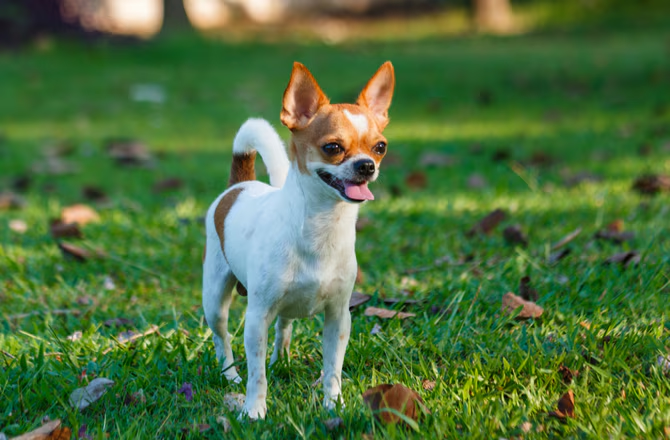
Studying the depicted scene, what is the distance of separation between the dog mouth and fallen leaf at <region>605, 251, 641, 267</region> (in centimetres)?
172

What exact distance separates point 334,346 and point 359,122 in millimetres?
759

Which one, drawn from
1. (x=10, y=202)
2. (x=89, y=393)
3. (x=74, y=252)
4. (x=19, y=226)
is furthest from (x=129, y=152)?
(x=89, y=393)

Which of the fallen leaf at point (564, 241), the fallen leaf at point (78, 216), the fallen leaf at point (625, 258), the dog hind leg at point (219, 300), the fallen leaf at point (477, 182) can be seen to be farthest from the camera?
the fallen leaf at point (477, 182)

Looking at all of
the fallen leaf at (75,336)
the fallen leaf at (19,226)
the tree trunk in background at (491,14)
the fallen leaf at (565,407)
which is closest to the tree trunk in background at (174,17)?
the tree trunk in background at (491,14)

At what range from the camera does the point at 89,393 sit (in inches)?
105

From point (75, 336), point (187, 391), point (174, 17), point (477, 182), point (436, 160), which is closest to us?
point (187, 391)

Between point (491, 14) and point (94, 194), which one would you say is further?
point (491, 14)

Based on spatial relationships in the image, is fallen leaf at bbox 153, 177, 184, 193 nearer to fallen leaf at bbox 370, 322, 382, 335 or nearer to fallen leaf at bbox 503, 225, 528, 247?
fallen leaf at bbox 503, 225, 528, 247

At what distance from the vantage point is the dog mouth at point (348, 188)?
93.7 inches

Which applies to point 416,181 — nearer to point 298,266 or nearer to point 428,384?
point 428,384

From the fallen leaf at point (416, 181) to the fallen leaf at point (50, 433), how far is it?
13.2 ft

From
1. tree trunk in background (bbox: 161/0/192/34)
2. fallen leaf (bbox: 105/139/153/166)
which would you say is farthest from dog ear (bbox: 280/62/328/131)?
tree trunk in background (bbox: 161/0/192/34)

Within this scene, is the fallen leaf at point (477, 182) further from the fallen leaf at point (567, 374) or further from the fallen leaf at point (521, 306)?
the fallen leaf at point (567, 374)

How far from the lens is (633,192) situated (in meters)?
5.25
